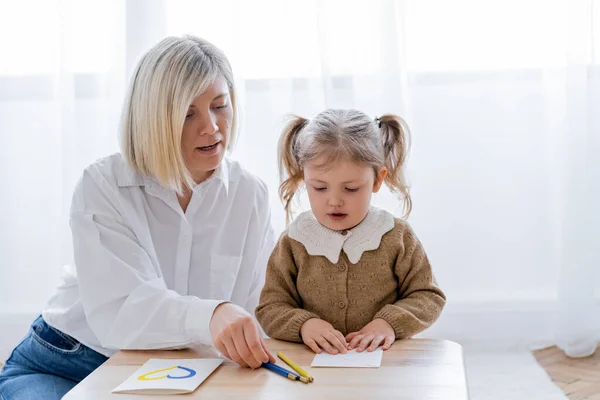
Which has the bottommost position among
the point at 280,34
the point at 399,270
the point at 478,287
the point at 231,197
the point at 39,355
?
the point at 478,287

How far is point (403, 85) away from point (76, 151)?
3.91 feet

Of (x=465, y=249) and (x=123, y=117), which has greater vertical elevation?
(x=123, y=117)

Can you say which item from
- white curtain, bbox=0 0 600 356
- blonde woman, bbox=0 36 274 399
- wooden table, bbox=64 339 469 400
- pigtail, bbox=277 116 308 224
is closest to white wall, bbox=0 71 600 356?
white curtain, bbox=0 0 600 356

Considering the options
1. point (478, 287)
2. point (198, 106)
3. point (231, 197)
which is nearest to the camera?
point (198, 106)

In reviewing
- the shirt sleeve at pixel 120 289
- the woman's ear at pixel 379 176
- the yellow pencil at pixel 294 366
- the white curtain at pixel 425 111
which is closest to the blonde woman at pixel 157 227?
the shirt sleeve at pixel 120 289

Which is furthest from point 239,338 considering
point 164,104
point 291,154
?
point 164,104

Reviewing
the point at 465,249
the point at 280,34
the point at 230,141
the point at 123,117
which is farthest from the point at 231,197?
the point at 465,249

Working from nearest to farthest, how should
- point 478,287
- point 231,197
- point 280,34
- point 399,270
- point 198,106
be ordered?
point 399,270 → point 198,106 → point 231,197 → point 280,34 → point 478,287

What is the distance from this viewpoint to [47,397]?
164cm

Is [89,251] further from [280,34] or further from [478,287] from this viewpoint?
[478,287]

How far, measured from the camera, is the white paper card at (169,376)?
1.23m

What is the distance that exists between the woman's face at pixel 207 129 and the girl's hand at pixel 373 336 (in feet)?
1.70

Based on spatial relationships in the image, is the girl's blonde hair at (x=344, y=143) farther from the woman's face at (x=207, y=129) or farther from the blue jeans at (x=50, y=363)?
the blue jeans at (x=50, y=363)

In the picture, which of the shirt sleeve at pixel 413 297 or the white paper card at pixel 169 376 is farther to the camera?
the shirt sleeve at pixel 413 297
